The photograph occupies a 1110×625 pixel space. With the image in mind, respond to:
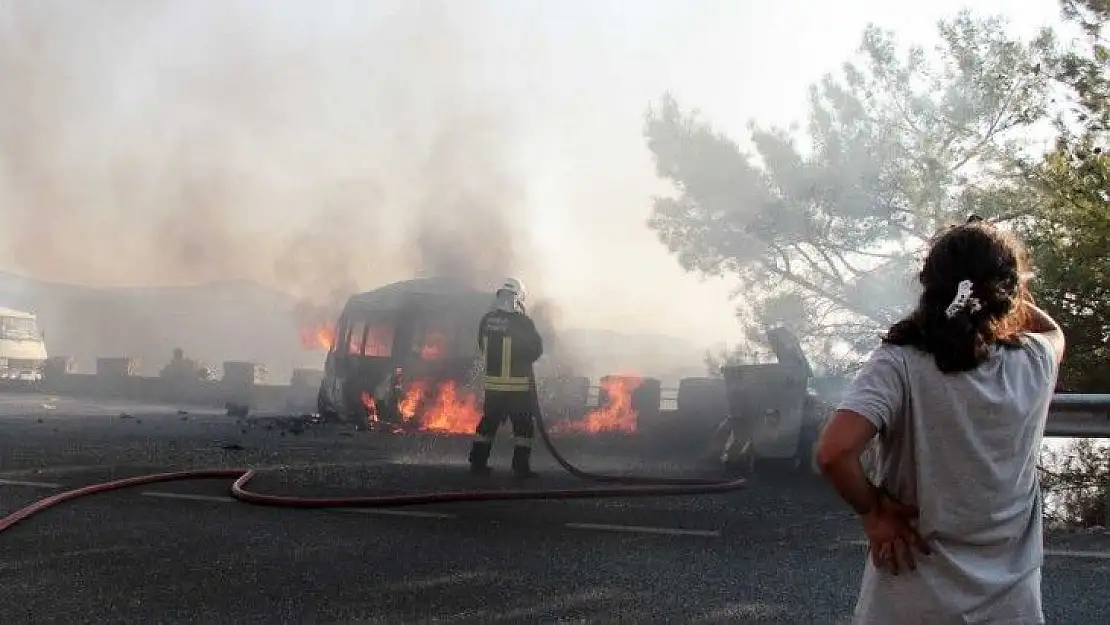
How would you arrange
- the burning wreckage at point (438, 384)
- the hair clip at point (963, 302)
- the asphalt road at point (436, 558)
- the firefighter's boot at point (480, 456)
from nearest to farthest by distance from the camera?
the hair clip at point (963, 302) → the asphalt road at point (436, 558) → the firefighter's boot at point (480, 456) → the burning wreckage at point (438, 384)

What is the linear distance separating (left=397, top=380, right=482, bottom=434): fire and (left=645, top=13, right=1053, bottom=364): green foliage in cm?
525

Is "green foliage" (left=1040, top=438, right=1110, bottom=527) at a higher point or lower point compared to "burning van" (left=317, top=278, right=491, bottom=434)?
lower

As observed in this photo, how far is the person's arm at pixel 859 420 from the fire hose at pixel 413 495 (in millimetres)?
4943

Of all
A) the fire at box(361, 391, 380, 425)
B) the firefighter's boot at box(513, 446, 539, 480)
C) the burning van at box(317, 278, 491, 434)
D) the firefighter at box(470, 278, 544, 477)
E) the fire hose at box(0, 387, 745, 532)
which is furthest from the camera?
the fire at box(361, 391, 380, 425)

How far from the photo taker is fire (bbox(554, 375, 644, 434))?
50.7 feet

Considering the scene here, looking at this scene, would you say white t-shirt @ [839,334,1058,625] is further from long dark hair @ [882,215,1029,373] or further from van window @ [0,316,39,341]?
van window @ [0,316,39,341]

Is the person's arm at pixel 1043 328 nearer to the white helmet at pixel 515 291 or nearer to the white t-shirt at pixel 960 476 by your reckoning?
the white t-shirt at pixel 960 476

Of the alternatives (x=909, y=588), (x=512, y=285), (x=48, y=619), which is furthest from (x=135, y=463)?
(x=909, y=588)

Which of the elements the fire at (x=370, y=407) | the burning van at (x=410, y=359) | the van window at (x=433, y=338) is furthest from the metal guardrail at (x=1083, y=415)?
the fire at (x=370, y=407)

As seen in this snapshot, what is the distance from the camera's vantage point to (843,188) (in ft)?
55.1

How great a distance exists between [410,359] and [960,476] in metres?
14.0

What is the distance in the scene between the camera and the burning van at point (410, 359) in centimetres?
1566

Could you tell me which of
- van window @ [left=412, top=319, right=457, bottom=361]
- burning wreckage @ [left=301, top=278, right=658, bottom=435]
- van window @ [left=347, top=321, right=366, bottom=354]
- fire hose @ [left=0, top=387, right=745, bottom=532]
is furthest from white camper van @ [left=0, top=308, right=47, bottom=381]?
fire hose @ [left=0, top=387, right=745, bottom=532]

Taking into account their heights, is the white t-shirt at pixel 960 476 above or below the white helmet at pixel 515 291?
below
